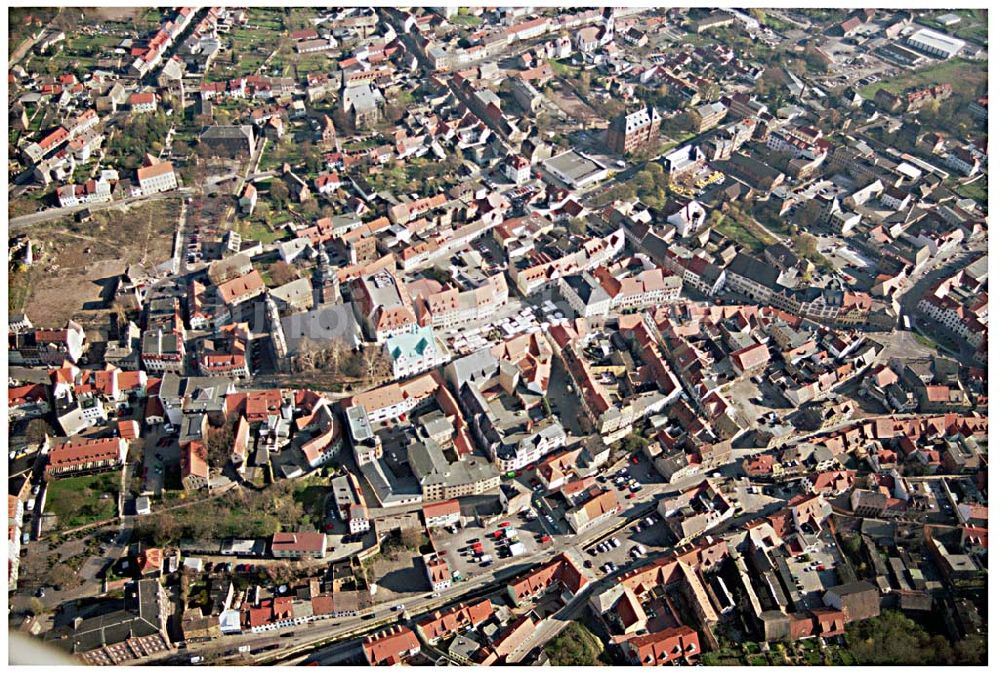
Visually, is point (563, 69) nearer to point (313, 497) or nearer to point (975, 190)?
point (975, 190)

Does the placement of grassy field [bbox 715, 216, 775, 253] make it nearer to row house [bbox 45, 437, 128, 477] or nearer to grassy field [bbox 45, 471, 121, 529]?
row house [bbox 45, 437, 128, 477]

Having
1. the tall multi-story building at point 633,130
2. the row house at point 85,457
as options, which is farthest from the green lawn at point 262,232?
the tall multi-story building at point 633,130

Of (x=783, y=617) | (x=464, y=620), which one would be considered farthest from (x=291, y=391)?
(x=783, y=617)

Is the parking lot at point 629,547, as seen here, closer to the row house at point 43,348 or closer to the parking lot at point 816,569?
the parking lot at point 816,569

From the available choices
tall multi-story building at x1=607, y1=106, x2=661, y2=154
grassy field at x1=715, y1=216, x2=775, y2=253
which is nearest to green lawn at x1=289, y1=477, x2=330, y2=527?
grassy field at x1=715, y1=216, x2=775, y2=253
